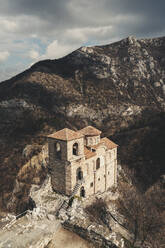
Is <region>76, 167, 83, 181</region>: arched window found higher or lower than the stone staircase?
higher

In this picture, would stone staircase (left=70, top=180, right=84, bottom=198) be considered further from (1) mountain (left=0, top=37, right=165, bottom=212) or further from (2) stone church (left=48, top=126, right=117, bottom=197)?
(1) mountain (left=0, top=37, right=165, bottom=212)

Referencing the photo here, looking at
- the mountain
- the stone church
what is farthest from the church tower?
the mountain

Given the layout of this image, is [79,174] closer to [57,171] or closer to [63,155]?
[57,171]

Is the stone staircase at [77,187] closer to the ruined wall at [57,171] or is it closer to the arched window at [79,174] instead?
the arched window at [79,174]

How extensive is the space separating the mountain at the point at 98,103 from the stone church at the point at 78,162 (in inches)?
1058

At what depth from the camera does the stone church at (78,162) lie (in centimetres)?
3494

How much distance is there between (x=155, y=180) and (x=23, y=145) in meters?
57.5

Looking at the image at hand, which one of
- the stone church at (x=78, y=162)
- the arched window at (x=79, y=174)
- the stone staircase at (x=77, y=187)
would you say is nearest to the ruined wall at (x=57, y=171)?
the stone church at (x=78, y=162)

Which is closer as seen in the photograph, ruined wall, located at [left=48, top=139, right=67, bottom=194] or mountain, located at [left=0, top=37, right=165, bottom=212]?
ruined wall, located at [left=48, top=139, right=67, bottom=194]

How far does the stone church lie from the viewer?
3494 cm

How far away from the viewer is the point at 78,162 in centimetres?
3616

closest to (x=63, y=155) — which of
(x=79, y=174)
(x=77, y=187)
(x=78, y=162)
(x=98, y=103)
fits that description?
(x=78, y=162)

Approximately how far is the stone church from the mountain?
2687cm

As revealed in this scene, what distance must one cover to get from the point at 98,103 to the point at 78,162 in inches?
3873
